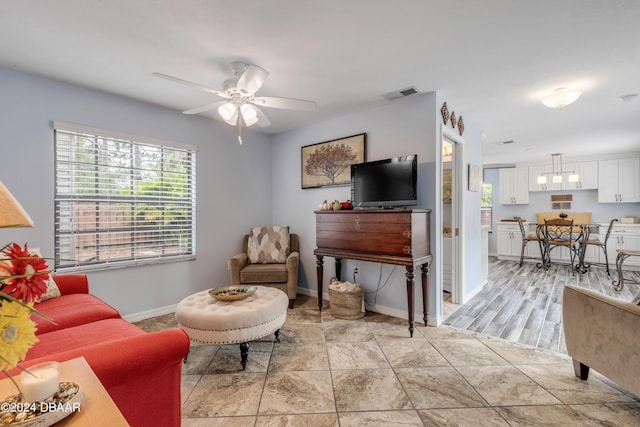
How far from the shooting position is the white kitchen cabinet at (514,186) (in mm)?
7082

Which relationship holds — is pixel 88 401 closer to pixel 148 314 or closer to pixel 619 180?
pixel 148 314

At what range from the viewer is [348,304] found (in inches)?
125

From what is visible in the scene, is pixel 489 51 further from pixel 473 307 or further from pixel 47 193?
pixel 47 193

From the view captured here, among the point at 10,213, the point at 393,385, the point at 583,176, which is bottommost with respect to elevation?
the point at 393,385

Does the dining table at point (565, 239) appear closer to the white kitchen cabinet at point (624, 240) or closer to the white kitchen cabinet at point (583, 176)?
the white kitchen cabinet at point (624, 240)

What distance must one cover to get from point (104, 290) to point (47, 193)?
3.43 feet

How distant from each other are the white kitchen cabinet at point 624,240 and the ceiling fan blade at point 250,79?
7.35 m

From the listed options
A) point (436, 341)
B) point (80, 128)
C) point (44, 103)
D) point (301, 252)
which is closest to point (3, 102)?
point (44, 103)

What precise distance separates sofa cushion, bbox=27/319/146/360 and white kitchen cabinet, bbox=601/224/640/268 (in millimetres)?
8040

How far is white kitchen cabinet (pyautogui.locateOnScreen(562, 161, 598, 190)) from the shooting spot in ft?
20.6

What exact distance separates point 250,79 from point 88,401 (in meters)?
2.15

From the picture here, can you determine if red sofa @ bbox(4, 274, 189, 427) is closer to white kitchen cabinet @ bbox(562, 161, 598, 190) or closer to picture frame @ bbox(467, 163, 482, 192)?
picture frame @ bbox(467, 163, 482, 192)

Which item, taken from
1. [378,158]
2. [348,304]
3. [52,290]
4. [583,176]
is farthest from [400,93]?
[583,176]

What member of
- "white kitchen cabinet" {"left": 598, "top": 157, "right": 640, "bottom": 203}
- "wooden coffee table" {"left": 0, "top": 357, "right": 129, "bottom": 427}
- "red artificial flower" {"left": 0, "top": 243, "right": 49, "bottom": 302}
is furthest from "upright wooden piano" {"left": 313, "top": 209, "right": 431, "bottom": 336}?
"white kitchen cabinet" {"left": 598, "top": 157, "right": 640, "bottom": 203}
